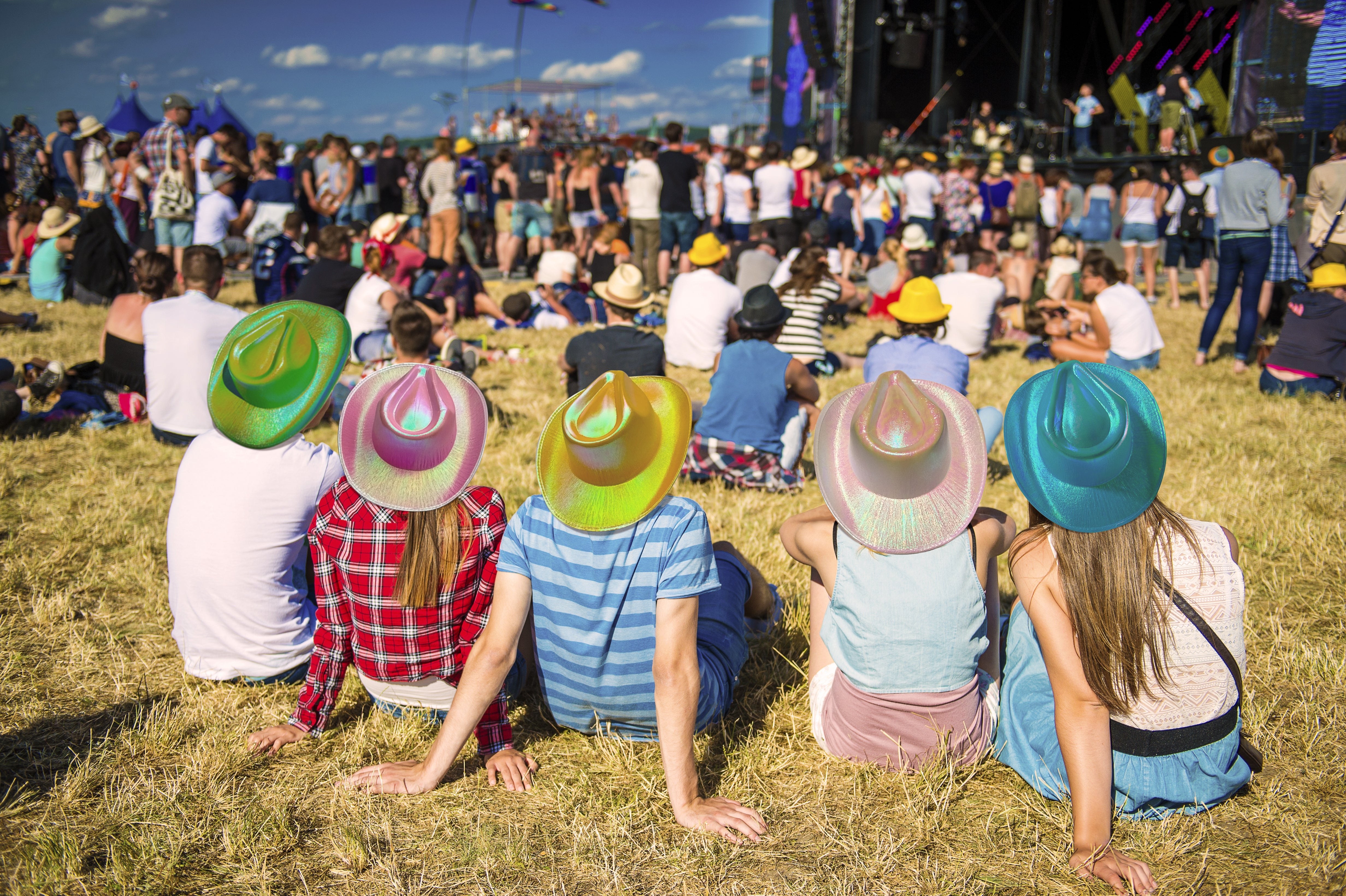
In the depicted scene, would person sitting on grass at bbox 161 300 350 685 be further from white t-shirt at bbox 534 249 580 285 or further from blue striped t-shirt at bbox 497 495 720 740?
white t-shirt at bbox 534 249 580 285

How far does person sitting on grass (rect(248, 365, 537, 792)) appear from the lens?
2340mm

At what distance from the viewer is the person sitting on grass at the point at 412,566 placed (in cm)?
234

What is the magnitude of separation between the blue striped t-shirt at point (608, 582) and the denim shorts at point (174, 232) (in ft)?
29.9

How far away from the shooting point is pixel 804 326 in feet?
22.9

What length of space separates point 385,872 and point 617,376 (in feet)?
4.44

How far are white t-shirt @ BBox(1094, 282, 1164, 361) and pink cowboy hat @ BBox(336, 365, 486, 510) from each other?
257 inches

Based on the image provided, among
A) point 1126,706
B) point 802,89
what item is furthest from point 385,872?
point 802,89

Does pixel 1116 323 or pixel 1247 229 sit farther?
pixel 1116 323

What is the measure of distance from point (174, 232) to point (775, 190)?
22.4 ft

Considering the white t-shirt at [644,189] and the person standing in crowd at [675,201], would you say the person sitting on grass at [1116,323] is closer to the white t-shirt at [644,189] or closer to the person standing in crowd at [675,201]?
the person standing in crowd at [675,201]

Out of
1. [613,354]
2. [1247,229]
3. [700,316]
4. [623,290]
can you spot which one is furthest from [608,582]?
[1247,229]

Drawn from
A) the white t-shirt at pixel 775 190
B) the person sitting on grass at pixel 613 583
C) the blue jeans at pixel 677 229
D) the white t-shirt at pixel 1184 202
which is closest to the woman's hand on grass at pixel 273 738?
the person sitting on grass at pixel 613 583

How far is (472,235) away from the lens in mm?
A: 14555

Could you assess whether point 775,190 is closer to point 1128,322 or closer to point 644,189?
point 644,189
